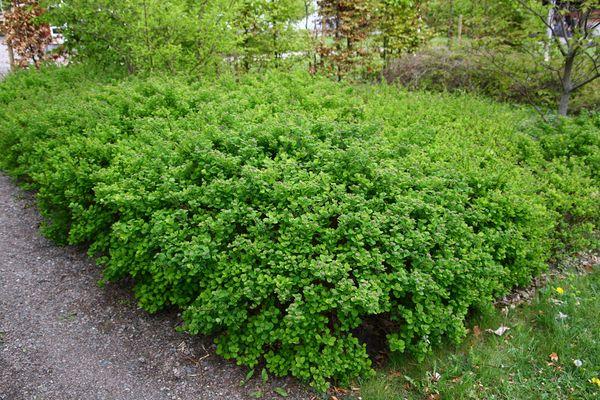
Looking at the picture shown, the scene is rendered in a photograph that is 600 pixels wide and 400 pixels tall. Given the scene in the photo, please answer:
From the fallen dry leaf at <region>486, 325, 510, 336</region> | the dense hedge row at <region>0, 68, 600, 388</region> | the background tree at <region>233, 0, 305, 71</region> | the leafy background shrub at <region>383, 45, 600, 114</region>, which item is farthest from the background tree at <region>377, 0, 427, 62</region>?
the fallen dry leaf at <region>486, 325, 510, 336</region>

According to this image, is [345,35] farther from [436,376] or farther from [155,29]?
[436,376]

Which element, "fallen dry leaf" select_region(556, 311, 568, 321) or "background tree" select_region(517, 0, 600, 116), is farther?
"background tree" select_region(517, 0, 600, 116)

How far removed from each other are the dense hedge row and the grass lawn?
0.17 metres

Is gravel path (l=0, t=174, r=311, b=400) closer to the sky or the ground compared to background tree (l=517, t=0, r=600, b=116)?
closer to the ground

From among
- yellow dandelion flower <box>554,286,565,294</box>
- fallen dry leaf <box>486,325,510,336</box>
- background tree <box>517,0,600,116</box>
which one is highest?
background tree <box>517,0,600,116</box>

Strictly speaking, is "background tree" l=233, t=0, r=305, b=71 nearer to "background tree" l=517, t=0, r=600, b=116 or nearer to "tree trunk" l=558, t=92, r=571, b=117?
"background tree" l=517, t=0, r=600, b=116

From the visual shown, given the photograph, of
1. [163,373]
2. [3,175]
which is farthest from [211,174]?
[3,175]

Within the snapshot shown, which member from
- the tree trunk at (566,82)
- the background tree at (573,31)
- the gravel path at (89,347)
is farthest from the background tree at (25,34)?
the tree trunk at (566,82)

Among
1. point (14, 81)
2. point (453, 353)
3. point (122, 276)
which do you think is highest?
point (14, 81)

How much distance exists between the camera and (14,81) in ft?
24.4

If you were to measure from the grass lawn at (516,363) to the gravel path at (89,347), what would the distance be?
0.72 metres

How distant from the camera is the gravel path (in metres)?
2.97

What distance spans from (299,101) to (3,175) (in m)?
3.64

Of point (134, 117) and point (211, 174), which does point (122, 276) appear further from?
point (134, 117)
